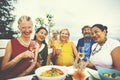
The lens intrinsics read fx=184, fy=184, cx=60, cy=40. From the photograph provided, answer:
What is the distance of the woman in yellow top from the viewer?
7.47 feet

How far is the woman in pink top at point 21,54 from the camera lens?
1.91 meters

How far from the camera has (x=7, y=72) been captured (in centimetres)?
192

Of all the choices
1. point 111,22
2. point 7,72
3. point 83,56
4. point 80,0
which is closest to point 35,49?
point 7,72

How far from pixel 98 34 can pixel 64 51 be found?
0.47 m

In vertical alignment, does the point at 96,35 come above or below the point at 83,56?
above

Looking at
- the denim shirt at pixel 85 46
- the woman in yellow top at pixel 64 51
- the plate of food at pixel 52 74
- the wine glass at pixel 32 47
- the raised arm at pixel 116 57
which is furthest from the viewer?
the denim shirt at pixel 85 46

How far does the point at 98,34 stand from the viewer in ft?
7.42

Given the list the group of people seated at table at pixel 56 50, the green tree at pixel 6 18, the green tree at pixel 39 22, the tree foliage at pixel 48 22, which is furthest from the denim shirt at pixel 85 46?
the green tree at pixel 6 18

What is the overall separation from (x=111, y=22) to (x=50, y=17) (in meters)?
0.92

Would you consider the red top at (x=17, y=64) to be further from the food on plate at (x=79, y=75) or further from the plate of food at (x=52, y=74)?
the food on plate at (x=79, y=75)

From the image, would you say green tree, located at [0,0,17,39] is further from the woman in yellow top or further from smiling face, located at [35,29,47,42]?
the woman in yellow top

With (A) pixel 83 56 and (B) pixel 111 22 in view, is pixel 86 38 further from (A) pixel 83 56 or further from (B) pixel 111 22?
(B) pixel 111 22

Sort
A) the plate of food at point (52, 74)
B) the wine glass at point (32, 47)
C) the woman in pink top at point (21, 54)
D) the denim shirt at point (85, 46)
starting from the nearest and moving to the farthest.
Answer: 1. the plate of food at point (52, 74)
2. the woman in pink top at point (21, 54)
3. the wine glass at point (32, 47)
4. the denim shirt at point (85, 46)

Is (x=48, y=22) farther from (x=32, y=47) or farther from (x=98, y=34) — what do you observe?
(x=98, y=34)
